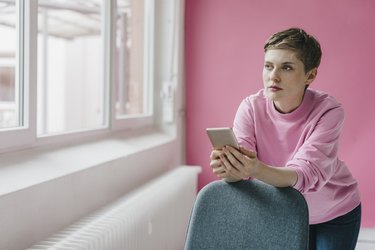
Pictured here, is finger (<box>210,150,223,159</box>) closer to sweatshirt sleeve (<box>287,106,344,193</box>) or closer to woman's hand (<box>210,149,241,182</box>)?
woman's hand (<box>210,149,241,182</box>)

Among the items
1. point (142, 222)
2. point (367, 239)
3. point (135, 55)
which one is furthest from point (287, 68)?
point (135, 55)

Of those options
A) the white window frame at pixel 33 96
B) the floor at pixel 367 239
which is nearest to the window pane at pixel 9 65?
the white window frame at pixel 33 96

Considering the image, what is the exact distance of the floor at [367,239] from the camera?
9.90 feet

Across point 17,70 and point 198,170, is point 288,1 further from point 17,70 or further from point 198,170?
point 17,70

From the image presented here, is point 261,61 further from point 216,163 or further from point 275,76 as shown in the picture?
point 216,163

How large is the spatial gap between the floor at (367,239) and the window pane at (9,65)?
2196 mm

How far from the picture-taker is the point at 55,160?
1.85 m

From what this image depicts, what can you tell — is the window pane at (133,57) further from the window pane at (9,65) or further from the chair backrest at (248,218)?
the chair backrest at (248,218)

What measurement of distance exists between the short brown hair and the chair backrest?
415mm

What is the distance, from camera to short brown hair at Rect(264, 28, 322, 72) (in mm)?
1438

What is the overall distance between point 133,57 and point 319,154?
225 cm

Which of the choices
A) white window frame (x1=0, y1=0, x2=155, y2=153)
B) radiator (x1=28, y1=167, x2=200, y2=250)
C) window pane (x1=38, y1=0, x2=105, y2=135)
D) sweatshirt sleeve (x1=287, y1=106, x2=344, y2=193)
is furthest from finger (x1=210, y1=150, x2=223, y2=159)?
window pane (x1=38, y1=0, x2=105, y2=135)

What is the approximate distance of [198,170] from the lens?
10.1 feet

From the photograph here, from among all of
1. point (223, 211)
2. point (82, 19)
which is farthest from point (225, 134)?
point (82, 19)
